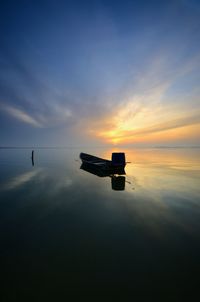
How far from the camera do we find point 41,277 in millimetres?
5586

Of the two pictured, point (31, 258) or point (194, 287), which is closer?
point (194, 287)

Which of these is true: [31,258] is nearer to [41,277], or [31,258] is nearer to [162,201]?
[41,277]

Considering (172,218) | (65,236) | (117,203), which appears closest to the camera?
(65,236)

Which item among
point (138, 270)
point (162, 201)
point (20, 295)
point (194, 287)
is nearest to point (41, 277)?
point (20, 295)

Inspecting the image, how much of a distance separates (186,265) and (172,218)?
4.39 meters

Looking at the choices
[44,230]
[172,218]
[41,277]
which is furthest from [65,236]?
[172,218]

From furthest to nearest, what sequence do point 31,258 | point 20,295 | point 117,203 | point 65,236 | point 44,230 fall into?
point 117,203 < point 44,230 < point 65,236 < point 31,258 < point 20,295

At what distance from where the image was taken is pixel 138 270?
5.95m

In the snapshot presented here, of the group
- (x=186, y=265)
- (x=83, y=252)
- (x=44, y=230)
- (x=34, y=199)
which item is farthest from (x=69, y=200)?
(x=186, y=265)

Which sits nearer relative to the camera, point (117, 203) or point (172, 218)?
point (172, 218)

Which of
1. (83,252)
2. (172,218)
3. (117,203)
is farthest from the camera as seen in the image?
(117,203)

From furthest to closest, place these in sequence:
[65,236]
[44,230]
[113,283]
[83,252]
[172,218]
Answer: [172,218]
[44,230]
[65,236]
[83,252]
[113,283]

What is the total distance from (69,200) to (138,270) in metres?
8.97

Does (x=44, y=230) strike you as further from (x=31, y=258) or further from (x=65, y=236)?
(x=31, y=258)
